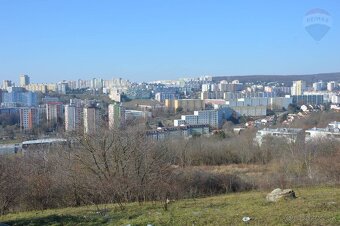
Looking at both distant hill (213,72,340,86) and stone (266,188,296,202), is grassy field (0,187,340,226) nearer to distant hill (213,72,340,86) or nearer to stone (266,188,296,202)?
stone (266,188,296,202)

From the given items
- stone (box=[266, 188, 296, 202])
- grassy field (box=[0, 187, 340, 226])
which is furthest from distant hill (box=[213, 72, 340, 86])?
grassy field (box=[0, 187, 340, 226])

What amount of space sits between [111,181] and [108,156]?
5.63ft

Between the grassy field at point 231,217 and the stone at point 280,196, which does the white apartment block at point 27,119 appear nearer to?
the stone at point 280,196

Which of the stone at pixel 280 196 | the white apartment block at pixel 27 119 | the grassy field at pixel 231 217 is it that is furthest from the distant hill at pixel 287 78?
the grassy field at pixel 231 217

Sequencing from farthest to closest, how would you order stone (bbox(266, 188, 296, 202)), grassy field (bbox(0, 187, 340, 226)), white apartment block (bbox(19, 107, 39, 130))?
white apartment block (bbox(19, 107, 39, 130)), stone (bbox(266, 188, 296, 202)), grassy field (bbox(0, 187, 340, 226))

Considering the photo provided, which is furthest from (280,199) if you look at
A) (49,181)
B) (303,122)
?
(303,122)

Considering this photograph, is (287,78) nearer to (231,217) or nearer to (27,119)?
(27,119)

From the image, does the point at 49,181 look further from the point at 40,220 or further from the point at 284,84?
the point at 284,84

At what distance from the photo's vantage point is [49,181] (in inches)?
493

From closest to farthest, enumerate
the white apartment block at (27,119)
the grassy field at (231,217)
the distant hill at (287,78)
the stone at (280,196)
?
1. the grassy field at (231,217)
2. the stone at (280,196)
3. the white apartment block at (27,119)
4. the distant hill at (287,78)

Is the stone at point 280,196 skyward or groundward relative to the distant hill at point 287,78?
groundward

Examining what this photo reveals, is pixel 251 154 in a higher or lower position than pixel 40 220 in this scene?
lower

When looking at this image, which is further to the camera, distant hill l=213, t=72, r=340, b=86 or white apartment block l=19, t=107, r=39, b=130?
distant hill l=213, t=72, r=340, b=86

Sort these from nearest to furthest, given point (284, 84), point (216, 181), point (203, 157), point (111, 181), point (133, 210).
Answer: point (133, 210) < point (111, 181) < point (216, 181) < point (203, 157) < point (284, 84)
